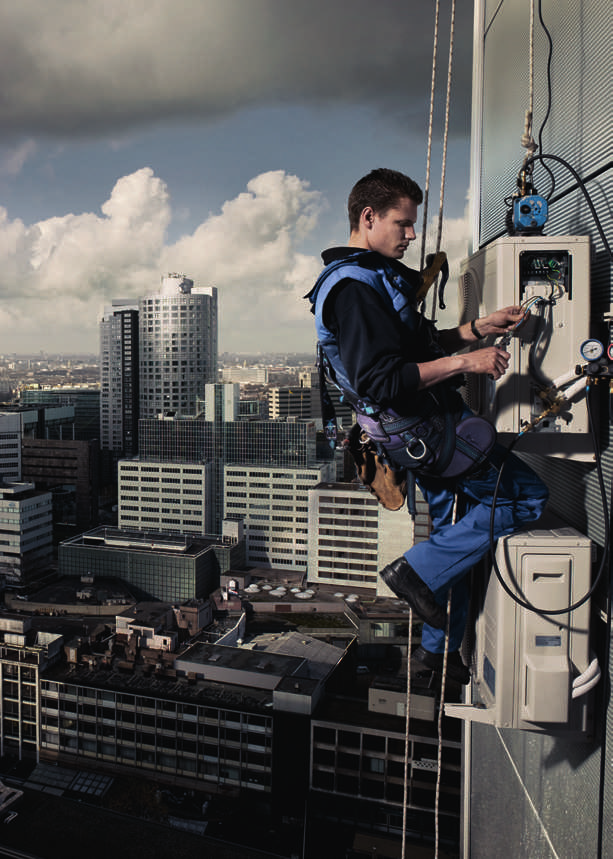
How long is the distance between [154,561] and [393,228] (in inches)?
696

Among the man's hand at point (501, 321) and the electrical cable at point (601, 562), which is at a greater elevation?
the man's hand at point (501, 321)

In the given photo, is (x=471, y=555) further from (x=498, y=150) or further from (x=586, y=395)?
(x=498, y=150)

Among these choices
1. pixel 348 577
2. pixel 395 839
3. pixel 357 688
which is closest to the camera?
pixel 395 839

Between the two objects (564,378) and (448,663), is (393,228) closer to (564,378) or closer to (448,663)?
(564,378)

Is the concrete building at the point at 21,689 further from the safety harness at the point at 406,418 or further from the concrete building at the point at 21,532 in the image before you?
the safety harness at the point at 406,418

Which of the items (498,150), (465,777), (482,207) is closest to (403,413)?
(498,150)

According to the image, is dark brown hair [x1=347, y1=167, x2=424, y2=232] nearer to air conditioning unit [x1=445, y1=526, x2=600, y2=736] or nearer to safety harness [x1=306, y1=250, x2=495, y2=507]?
safety harness [x1=306, y1=250, x2=495, y2=507]

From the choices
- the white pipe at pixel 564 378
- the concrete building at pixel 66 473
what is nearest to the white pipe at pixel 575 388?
the white pipe at pixel 564 378

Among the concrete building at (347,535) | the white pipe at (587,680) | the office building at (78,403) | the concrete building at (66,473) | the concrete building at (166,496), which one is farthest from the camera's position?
the office building at (78,403)

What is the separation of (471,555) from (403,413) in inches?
14.3

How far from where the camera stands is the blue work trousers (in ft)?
4.39

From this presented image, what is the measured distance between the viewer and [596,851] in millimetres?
1285

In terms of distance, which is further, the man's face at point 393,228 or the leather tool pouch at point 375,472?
the leather tool pouch at point 375,472

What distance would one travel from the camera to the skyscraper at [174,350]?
104 feet
